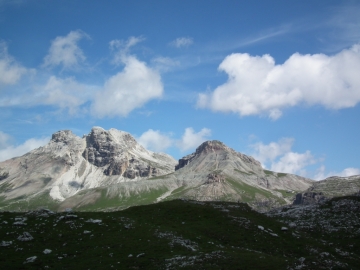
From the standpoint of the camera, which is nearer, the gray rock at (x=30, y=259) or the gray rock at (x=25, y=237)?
the gray rock at (x=30, y=259)

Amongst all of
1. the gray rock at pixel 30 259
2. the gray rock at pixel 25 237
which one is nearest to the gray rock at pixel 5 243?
the gray rock at pixel 25 237

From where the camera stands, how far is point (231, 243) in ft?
166

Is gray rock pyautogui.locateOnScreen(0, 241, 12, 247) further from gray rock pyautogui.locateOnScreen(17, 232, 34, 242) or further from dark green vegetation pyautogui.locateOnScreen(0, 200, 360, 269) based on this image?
gray rock pyautogui.locateOnScreen(17, 232, 34, 242)

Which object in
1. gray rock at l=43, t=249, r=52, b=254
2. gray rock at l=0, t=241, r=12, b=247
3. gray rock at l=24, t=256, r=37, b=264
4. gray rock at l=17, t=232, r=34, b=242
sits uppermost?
gray rock at l=17, t=232, r=34, b=242

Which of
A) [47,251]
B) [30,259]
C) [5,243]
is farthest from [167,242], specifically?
[5,243]

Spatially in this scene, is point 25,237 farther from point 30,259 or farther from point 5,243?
point 30,259

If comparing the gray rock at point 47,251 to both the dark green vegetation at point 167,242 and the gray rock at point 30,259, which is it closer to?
the dark green vegetation at point 167,242

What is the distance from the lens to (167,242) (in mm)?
47938

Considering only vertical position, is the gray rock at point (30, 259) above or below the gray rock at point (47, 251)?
below

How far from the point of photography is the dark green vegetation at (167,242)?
3991 centimetres

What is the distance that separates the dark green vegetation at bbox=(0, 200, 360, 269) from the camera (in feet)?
131

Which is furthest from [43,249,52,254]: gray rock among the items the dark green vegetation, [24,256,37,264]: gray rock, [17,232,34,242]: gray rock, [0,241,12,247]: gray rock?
[0,241,12,247]: gray rock

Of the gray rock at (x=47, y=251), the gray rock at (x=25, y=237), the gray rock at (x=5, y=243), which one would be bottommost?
the gray rock at (x=47, y=251)

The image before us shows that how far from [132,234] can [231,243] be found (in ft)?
50.3
